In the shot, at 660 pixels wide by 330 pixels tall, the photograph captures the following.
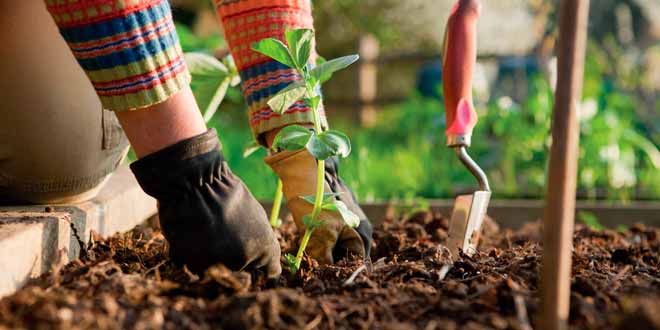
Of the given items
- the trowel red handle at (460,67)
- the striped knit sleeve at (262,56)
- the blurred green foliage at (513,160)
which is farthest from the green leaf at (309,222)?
the blurred green foliage at (513,160)

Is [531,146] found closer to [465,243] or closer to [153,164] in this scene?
[465,243]

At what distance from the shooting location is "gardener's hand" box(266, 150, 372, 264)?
1286 millimetres

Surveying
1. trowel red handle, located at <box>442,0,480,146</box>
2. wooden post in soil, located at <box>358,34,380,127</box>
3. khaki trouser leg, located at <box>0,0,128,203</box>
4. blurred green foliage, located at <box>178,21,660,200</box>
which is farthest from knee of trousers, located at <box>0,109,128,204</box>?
wooden post in soil, located at <box>358,34,380,127</box>

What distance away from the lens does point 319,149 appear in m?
1.05

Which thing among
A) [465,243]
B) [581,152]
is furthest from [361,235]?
[581,152]

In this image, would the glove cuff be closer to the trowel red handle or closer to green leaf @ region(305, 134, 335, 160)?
green leaf @ region(305, 134, 335, 160)

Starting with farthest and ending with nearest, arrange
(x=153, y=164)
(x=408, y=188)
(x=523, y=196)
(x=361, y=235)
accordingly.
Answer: (x=523, y=196)
(x=408, y=188)
(x=361, y=235)
(x=153, y=164)

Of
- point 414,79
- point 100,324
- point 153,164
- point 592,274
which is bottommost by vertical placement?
point 414,79

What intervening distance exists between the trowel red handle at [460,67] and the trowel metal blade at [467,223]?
0.40 feet

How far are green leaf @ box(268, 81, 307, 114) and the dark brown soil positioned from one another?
0.94 feet

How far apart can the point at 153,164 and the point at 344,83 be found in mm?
6305

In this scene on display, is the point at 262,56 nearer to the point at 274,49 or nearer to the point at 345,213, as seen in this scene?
the point at 274,49

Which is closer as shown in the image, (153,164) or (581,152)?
(153,164)

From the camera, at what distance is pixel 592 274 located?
115cm
